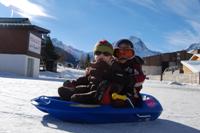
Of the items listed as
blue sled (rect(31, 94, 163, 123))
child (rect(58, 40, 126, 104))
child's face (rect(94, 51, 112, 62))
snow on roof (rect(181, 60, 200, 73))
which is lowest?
blue sled (rect(31, 94, 163, 123))

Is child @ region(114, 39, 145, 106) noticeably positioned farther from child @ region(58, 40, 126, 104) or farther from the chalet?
the chalet

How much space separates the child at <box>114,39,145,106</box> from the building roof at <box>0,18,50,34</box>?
92.5 feet

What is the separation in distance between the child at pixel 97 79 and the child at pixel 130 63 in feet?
0.96

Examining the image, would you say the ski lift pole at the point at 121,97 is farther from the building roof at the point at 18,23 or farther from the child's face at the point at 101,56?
the building roof at the point at 18,23

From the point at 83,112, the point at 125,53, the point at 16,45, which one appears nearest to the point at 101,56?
the point at 125,53

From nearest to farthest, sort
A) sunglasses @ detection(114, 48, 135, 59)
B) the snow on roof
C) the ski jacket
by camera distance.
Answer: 1. the ski jacket
2. sunglasses @ detection(114, 48, 135, 59)
3. the snow on roof

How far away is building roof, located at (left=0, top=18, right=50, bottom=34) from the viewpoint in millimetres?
33969

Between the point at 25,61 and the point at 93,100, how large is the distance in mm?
29444

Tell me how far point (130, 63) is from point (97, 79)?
880 millimetres

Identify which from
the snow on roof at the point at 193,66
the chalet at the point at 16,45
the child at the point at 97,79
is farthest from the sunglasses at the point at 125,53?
the snow on roof at the point at 193,66

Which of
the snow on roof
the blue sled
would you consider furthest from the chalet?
the snow on roof

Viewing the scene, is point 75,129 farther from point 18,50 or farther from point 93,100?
point 18,50

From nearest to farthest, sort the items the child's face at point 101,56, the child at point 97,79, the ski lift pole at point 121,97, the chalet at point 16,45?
the child at point 97,79 → the ski lift pole at point 121,97 → the child's face at point 101,56 → the chalet at point 16,45

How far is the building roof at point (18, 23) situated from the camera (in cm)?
3397
